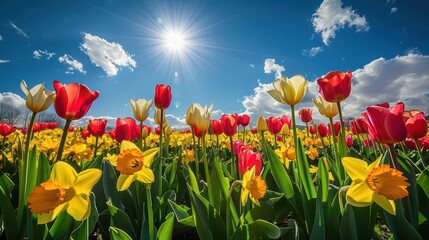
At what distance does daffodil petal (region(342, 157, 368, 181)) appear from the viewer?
1.16 meters

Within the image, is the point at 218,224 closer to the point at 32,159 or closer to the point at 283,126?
the point at 32,159

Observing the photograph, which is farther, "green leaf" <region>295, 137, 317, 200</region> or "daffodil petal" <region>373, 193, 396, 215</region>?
"green leaf" <region>295, 137, 317, 200</region>

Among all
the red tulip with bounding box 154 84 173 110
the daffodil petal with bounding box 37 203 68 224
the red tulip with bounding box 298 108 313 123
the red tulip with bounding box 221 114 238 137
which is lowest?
the daffodil petal with bounding box 37 203 68 224

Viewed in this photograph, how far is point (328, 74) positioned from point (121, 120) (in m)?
2.13

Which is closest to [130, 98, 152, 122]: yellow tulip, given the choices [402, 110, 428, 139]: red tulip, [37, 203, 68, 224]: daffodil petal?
[37, 203, 68, 224]: daffodil petal

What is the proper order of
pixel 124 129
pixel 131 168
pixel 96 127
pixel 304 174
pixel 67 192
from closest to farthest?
pixel 67 192 < pixel 131 168 < pixel 304 174 < pixel 124 129 < pixel 96 127

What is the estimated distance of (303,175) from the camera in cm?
179

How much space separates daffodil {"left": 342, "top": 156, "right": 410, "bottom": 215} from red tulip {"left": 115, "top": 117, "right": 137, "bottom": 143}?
219 cm

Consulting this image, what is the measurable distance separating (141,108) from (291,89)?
5.04 feet

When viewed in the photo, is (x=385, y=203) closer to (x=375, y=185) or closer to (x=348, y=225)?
(x=375, y=185)

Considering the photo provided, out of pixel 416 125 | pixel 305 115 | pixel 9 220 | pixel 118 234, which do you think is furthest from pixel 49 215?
pixel 305 115

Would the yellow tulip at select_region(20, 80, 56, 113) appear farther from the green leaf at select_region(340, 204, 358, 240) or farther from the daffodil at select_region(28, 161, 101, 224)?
the green leaf at select_region(340, 204, 358, 240)

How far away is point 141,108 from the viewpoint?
8.55 ft

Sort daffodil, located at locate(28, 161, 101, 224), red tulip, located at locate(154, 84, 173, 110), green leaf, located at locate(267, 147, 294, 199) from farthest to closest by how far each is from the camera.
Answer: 1. red tulip, located at locate(154, 84, 173, 110)
2. green leaf, located at locate(267, 147, 294, 199)
3. daffodil, located at locate(28, 161, 101, 224)
